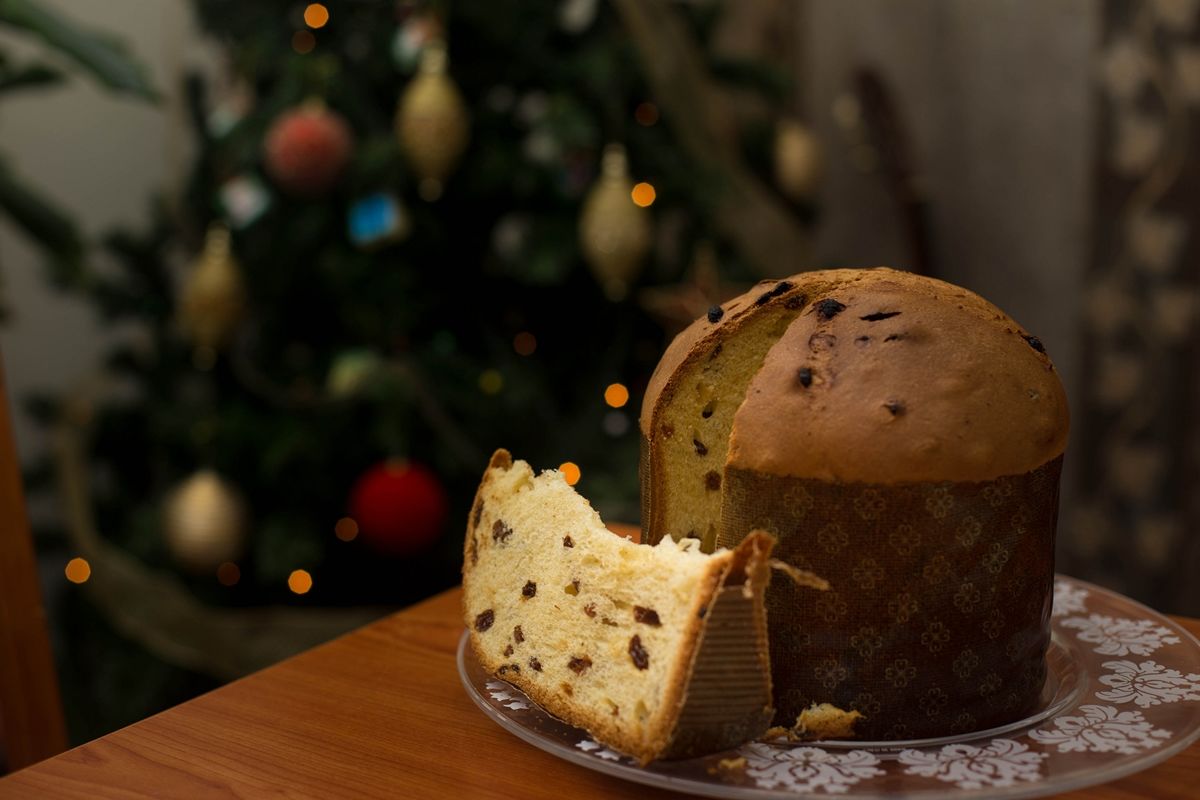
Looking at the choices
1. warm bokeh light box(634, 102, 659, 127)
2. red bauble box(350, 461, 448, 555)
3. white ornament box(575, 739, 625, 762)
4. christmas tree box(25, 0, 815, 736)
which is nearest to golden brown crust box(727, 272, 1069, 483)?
white ornament box(575, 739, 625, 762)

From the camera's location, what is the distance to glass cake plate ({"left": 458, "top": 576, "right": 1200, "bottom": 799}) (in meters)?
0.75

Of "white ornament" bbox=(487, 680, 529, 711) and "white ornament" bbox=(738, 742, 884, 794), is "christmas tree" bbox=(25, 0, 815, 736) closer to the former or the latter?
"white ornament" bbox=(487, 680, 529, 711)

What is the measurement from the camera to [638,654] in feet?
2.64

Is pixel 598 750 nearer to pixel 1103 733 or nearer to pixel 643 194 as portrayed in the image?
pixel 1103 733

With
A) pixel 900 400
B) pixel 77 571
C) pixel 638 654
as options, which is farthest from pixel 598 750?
pixel 77 571

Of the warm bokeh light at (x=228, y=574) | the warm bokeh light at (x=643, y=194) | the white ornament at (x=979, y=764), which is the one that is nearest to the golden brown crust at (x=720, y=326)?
the white ornament at (x=979, y=764)

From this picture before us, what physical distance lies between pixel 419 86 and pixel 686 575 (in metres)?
1.35

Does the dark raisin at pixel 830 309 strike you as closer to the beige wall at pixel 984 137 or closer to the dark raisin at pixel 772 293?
the dark raisin at pixel 772 293

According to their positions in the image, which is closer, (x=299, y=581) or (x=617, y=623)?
(x=617, y=623)

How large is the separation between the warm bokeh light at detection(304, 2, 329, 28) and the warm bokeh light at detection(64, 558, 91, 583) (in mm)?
1208

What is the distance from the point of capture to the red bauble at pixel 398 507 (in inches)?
76.2

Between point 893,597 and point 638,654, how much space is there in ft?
0.67

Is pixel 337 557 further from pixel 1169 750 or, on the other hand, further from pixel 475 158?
pixel 1169 750

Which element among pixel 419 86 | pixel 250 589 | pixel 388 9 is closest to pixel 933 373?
pixel 419 86
